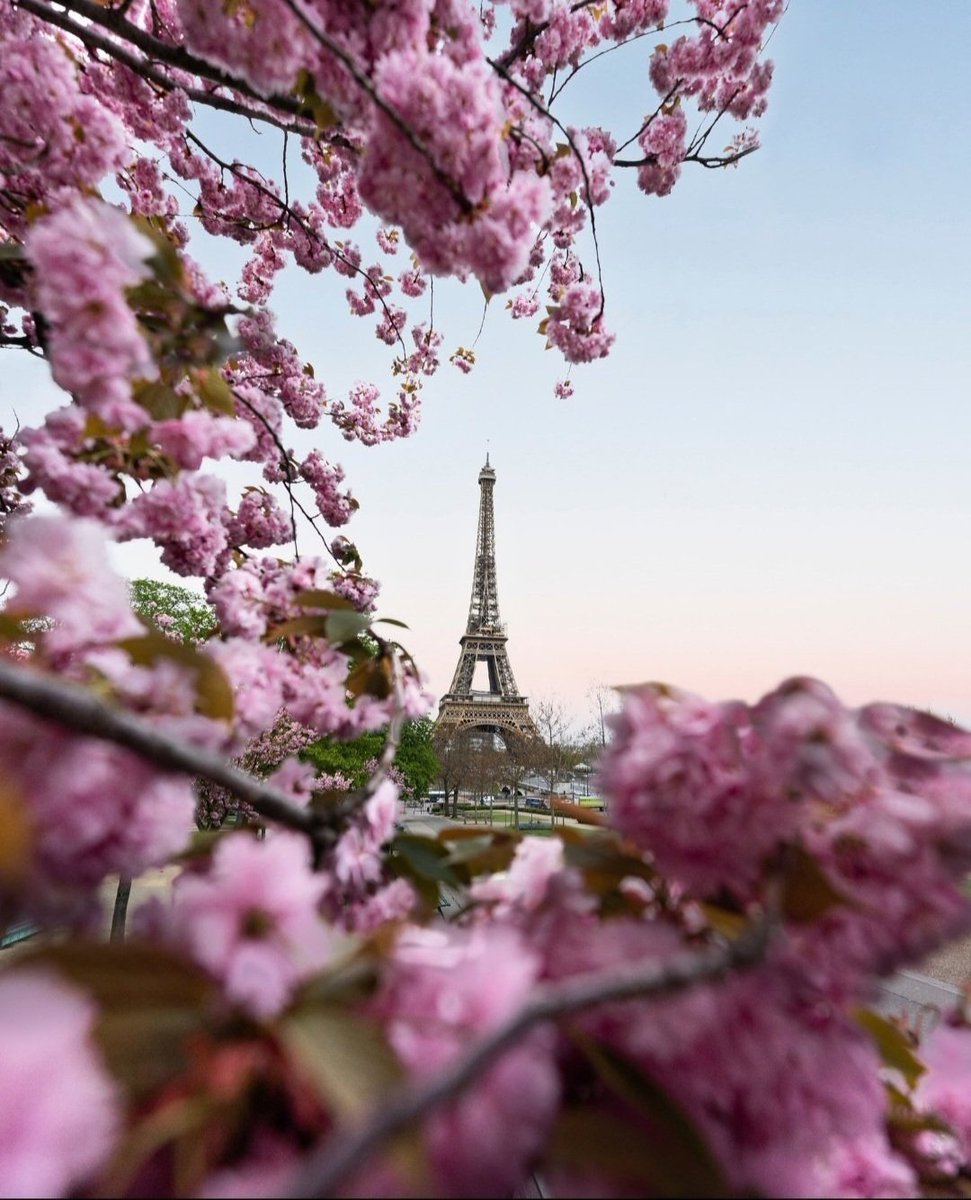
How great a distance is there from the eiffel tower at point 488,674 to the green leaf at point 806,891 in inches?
1144

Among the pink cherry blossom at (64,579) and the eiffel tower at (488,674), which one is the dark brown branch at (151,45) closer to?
the pink cherry blossom at (64,579)

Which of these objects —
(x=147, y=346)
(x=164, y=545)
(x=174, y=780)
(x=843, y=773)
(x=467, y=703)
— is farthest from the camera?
(x=467, y=703)

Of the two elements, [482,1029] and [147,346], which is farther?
[147,346]

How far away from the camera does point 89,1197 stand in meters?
0.38

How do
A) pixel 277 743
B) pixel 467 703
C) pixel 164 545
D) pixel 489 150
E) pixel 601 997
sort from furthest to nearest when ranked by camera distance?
pixel 467 703
pixel 277 743
pixel 164 545
pixel 489 150
pixel 601 997

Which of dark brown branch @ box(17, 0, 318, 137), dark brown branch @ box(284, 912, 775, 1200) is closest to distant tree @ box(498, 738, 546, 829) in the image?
dark brown branch @ box(17, 0, 318, 137)

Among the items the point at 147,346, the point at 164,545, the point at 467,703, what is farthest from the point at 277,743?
the point at 467,703

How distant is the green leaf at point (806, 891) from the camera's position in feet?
1.53

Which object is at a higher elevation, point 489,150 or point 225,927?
point 489,150

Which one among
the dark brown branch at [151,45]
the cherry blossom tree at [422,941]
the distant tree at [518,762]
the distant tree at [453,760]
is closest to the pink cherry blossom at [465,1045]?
the cherry blossom tree at [422,941]

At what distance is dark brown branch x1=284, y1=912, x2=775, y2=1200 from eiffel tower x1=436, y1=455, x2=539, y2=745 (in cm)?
2917

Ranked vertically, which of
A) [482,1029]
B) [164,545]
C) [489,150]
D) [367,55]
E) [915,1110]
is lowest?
[915,1110]

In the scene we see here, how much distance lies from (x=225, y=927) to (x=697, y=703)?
1.42 ft

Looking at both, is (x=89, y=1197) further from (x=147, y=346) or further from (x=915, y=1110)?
(x=147, y=346)
